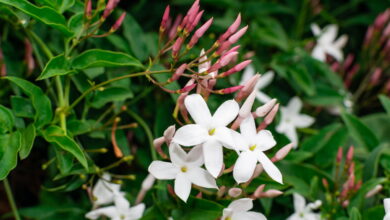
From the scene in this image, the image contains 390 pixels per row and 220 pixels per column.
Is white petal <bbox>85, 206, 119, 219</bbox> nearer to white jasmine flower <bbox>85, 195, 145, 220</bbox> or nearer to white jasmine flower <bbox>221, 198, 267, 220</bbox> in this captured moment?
white jasmine flower <bbox>85, 195, 145, 220</bbox>

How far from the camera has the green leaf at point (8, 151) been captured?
99 cm

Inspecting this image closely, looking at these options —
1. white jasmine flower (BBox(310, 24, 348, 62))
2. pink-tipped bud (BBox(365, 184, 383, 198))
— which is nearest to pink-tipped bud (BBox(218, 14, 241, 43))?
pink-tipped bud (BBox(365, 184, 383, 198))

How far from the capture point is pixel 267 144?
1.04m

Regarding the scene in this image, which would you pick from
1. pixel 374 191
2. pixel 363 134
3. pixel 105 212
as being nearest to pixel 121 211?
pixel 105 212

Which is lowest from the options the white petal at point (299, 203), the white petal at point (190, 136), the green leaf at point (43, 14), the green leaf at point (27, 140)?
the white petal at point (299, 203)

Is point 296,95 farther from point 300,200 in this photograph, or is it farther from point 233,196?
point 233,196

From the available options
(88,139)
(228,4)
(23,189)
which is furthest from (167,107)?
(23,189)

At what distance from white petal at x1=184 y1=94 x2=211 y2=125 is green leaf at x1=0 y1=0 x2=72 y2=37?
0.99ft

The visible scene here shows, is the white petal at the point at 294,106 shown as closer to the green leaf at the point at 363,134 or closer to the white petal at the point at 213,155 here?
the green leaf at the point at 363,134

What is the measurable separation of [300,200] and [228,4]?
2.43 ft

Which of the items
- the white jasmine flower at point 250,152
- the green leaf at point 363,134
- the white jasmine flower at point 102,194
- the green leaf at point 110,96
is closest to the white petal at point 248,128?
the white jasmine flower at point 250,152

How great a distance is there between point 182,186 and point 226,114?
17cm

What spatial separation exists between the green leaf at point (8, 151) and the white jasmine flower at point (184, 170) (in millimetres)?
266

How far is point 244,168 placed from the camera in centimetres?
97
